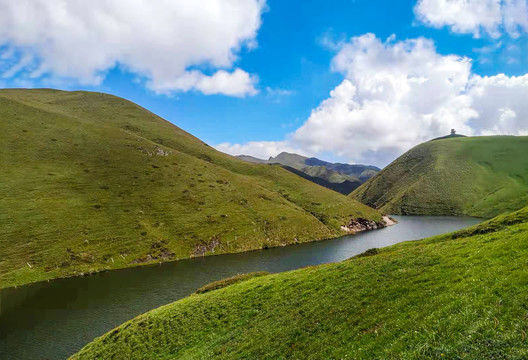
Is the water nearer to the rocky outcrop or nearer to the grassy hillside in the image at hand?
the grassy hillside

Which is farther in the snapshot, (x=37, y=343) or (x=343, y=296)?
(x=37, y=343)

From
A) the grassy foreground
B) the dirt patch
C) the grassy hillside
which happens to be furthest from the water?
the grassy foreground

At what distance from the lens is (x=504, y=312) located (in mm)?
12742

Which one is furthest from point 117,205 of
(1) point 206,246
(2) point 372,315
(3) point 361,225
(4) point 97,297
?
(3) point 361,225

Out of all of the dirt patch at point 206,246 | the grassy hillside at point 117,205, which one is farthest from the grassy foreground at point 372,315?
the dirt patch at point 206,246

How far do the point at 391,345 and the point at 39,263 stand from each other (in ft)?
324

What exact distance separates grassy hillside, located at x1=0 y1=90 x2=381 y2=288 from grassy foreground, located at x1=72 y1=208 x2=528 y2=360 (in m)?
65.3

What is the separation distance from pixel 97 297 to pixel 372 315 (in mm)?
65044

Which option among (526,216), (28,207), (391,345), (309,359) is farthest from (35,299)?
(526,216)

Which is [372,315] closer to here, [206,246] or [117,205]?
[206,246]

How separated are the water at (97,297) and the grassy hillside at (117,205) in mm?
10048

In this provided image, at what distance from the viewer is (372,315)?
1895cm

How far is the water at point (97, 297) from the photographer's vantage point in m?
42.9

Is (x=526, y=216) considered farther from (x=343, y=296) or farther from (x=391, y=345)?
(x=391, y=345)
